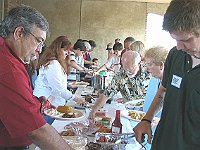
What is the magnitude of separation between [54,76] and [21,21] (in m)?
1.57

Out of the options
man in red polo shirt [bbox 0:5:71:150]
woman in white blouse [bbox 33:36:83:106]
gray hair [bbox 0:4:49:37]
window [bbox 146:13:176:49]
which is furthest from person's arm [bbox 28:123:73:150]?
window [bbox 146:13:176:49]

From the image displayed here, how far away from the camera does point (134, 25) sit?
8719mm

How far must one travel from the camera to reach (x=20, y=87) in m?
0.99

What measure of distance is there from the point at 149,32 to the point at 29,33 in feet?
26.2

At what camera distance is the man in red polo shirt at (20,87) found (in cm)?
98

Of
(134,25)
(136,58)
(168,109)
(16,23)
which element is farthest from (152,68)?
(134,25)

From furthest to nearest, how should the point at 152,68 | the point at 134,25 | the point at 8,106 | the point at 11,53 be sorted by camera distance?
1. the point at 134,25
2. the point at 152,68
3. the point at 11,53
4. the point at 8,106

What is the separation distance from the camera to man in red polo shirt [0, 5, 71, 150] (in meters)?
0.98

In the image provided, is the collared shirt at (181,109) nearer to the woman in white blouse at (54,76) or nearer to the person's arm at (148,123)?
the person's arm at (148,123)

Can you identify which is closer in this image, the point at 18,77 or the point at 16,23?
the point at 18,77

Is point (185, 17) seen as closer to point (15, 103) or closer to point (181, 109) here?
point (181, 109)

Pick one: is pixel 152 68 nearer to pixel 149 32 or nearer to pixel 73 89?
pixel 73 89

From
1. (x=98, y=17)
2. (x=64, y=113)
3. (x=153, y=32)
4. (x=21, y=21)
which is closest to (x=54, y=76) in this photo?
(x=64, y=113)

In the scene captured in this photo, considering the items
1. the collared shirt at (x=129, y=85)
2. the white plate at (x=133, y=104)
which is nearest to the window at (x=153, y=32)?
the collared shirt at (x=129, y=85)
